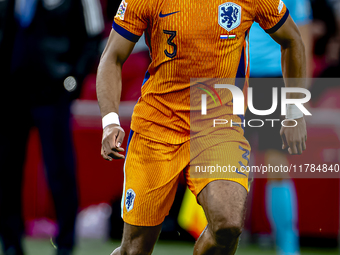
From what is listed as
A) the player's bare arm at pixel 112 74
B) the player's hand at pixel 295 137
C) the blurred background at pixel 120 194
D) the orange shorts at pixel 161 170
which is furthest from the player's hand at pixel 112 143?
the blurred background at pixel 120 194

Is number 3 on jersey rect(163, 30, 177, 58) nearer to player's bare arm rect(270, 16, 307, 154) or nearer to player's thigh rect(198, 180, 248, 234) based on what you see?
player's bare arm rect(270, 16, 307, 154)

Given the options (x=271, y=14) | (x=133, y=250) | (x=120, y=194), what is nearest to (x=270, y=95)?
(x=271, y=14)

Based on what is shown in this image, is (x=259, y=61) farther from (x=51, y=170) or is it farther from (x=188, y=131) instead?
(x=51, y=170)

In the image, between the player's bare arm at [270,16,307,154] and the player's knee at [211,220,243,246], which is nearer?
the player's knee at [211,220,243,246]

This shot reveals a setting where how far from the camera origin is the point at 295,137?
2797mm

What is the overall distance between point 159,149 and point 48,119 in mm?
1475

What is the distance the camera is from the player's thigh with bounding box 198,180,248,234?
2.36 metres

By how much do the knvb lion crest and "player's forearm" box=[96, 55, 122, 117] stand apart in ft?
1.88

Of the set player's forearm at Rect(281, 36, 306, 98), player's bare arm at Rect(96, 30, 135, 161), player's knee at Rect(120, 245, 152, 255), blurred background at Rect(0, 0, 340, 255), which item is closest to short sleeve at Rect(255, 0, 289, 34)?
player's forearm at Rect(281, 36, 306, 98)

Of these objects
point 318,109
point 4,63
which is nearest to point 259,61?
point 318,109

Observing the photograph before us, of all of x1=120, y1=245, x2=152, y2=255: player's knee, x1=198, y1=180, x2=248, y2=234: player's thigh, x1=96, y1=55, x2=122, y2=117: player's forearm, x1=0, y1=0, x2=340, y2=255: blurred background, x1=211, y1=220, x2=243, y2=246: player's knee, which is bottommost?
x1=0, y1=0, x2=340, y2=255: blurred background

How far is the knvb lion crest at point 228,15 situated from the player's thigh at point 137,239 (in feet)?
3.55

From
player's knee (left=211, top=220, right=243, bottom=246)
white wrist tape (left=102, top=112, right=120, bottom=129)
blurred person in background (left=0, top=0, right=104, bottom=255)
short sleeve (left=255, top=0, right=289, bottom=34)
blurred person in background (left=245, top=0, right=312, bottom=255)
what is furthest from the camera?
blurred person in background (left=0, top=0, right=104, bottom=255)

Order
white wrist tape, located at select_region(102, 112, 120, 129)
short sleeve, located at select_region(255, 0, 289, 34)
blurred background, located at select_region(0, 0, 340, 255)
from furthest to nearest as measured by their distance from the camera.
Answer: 1. blurred background, located at select_region(0, 0, 340, 255)
2. short sleeve, located at select_region(255, 0, 289, 34)
3. white wrist tape, located at select_region(102, 112, 120, 129)
